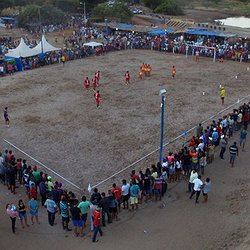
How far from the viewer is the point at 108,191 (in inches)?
503

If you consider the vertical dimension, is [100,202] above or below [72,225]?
above

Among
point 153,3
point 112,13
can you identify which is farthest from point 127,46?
point 153,3

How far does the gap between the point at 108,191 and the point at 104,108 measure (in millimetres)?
9485

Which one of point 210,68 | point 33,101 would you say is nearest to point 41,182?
point 33,101

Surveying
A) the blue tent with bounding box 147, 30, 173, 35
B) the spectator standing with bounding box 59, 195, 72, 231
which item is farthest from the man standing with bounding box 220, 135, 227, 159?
the blue tent with bounding box 147, 30, 173, 35

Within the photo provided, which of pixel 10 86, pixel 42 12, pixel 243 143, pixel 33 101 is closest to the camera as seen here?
pixel 243 143

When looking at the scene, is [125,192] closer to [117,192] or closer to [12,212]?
[117,192]

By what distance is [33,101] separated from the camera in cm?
2316

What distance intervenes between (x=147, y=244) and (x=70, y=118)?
10.8 metres

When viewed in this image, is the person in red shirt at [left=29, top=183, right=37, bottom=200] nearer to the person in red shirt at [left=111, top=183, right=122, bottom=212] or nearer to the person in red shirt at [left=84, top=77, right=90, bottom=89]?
the person in red shirt at [left=111, top=183, right=122, bottom=212]

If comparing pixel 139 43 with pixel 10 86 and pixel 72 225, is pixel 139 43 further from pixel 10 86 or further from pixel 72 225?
pixel 72 225

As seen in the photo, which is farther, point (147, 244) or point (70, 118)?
point (70, 118)

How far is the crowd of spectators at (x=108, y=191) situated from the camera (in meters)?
11.1

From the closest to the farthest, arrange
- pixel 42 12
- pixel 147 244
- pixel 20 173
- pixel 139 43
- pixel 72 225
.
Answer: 1. pixel 147 244
2. pixel 72 225
3. pixel 20 173
4. pixel 139 43
5. pixel 42 12
